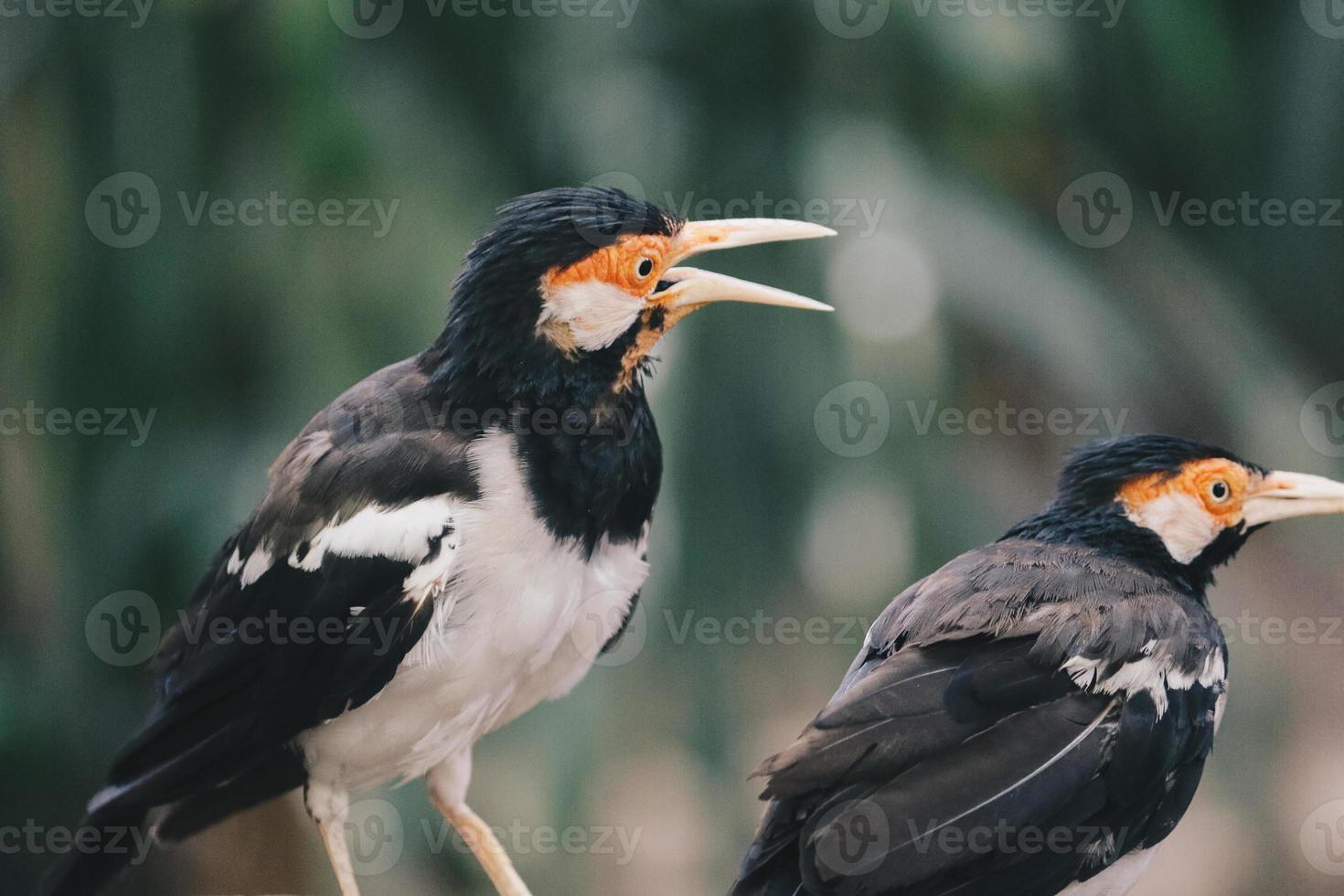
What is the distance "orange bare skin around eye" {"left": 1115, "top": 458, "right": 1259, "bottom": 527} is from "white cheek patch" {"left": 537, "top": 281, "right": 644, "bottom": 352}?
0.97 meters

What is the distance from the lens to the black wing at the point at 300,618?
2490mm

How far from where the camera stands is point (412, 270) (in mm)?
4445

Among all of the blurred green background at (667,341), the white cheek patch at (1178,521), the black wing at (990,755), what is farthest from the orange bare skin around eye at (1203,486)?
the blurred green background at (667,341)

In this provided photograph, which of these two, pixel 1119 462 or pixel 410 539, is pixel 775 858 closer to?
pixel 410 539

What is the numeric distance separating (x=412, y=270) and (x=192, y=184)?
697 mm

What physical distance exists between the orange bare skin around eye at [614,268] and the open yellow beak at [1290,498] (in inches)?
46.4

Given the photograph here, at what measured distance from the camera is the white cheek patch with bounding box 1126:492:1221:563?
8.65 ft

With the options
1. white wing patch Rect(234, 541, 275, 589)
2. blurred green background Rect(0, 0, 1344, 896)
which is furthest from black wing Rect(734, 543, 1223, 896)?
blurred green background Rect(0, 0, 1344, 896)

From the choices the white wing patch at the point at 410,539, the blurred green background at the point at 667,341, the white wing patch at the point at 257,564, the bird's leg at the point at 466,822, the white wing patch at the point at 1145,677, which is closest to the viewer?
the white wing patch at the point at 1145,677

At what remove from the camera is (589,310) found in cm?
256

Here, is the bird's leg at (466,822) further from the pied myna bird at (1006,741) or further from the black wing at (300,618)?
the pied myna bird at (1006,741)

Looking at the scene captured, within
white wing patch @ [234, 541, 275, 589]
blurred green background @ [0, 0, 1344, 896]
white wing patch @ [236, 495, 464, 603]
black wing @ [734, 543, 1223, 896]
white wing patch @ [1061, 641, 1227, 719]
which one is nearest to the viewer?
black wing @ [734, 543, 1223, 896]

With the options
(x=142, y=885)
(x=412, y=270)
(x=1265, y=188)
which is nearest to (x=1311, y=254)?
(x=1265, y=188)

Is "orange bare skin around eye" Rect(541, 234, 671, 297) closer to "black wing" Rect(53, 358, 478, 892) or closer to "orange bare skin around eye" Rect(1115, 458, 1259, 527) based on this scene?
"black wing" Rect(53, 358, 478, 892)
